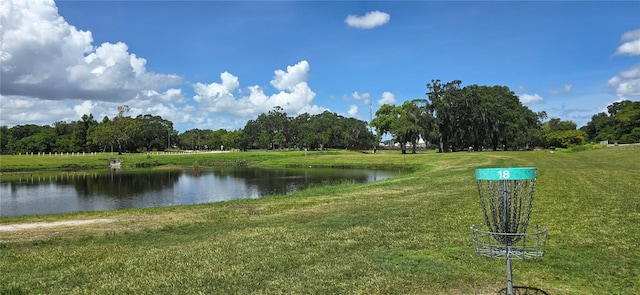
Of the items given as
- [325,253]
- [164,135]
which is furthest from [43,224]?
[164,135]

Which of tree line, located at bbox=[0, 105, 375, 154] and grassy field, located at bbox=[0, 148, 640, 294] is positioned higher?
tree line, located at bbox=[0, 105, 375, 154]

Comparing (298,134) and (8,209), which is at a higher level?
(298,134)

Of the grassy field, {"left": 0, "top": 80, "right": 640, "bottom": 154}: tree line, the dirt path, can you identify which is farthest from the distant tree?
the dirt path

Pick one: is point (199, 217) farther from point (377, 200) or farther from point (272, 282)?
point (272, 282)

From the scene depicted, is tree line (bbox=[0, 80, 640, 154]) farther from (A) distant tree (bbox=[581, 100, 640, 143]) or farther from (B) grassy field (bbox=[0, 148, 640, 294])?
(B) grassy field (bbox=[0, 148, 640, 294])

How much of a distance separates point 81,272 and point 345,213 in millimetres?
8456

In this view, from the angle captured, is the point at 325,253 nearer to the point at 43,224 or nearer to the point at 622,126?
the point at 43,224

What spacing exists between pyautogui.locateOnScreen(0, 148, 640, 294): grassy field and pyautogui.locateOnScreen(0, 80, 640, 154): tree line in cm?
6985

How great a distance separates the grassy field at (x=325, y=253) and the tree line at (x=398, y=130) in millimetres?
69849

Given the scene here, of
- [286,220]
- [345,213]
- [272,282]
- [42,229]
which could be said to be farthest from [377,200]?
[42,229]

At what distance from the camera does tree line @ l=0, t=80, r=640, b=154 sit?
84125 millimetres

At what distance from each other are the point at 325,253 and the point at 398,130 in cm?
7756

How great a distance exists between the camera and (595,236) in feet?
31.6

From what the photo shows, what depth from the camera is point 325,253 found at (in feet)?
29.5
